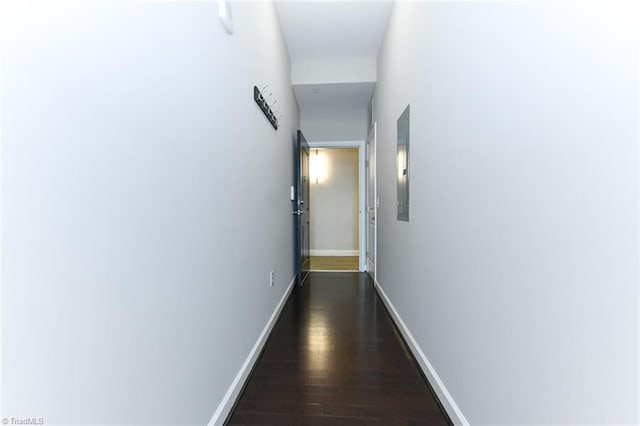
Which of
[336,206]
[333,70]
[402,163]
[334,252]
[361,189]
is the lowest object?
[334,252]

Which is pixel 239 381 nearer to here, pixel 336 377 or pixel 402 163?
pixel 336 377

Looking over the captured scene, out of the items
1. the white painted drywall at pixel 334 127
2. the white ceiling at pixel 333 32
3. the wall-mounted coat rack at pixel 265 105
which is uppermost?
the white ceiling at pixel 333 32

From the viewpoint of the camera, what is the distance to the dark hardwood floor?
4.72ft

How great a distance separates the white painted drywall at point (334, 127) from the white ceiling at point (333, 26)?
1.26 metres

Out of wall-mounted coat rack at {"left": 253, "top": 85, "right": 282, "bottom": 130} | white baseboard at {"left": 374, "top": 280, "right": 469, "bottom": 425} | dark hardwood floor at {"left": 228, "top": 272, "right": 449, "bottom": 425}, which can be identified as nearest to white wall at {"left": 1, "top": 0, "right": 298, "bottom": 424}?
dark hardwood floor at {"left": 228, "top": 272, "right": 449, "bottom": 425}

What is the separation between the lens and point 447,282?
1.46 meters

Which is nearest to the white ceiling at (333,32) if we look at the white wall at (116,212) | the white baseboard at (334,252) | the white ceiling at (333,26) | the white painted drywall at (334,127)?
the white ceiling at (333,26)

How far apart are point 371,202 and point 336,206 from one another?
6.59ft

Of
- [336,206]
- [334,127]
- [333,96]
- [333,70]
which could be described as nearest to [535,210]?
[333,70]

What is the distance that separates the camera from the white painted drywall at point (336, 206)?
6.16 m

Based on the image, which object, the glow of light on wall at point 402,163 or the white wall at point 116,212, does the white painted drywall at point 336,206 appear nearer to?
the glow of light on wall at point 402,163

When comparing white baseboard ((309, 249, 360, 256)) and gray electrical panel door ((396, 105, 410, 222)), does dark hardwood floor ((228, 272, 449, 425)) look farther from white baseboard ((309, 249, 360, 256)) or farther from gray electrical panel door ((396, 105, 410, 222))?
white baseboard ((309, 249, 360, 256))

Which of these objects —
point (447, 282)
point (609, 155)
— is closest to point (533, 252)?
point (609, 155)

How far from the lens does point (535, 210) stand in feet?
2.76
